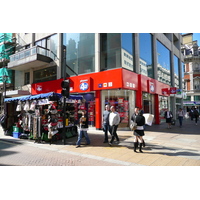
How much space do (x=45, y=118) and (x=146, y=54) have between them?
11.4m

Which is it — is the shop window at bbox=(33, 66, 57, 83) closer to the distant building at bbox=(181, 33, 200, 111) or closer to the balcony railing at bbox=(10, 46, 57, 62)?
the balcony railing at bbox=(10, 46, 57, 62)

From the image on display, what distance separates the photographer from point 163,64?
18.7 m

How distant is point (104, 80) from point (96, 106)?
2184mm

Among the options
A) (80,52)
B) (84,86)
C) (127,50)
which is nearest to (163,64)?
(127,50)

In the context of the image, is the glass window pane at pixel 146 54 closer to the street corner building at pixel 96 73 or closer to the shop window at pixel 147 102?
the street corner building at pixel 96 73

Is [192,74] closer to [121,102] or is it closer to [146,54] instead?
[146,54]

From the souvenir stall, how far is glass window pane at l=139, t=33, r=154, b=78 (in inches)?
294

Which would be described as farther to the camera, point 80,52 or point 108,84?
point 80,52

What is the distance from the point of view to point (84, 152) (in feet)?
20.9

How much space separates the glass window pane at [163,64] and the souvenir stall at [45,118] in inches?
459

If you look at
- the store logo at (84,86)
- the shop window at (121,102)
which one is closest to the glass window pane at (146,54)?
the shop window at (121,102)

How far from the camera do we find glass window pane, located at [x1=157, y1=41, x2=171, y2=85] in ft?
57.1

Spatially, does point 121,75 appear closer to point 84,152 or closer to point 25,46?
point 84,152

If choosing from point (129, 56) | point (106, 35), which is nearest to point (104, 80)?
point (129, 56)
